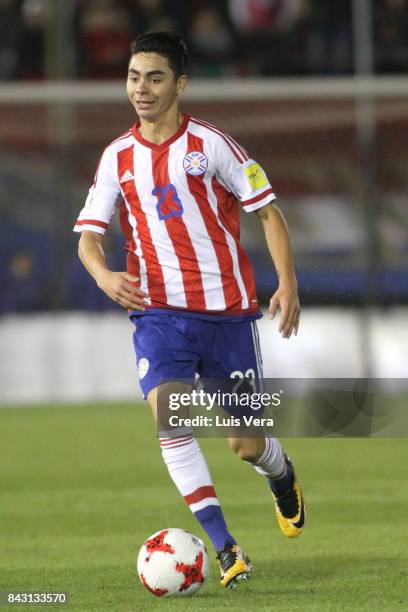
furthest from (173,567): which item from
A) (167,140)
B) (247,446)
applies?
(167,140)

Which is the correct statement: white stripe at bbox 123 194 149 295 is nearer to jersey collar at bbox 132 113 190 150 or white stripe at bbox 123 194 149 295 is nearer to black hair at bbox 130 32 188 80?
jersey collar at bbox 132 113 190 150

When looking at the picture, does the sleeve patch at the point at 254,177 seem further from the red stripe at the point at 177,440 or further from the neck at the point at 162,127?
the red stripe at the point at 177,440

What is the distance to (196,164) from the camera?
5.64 metres

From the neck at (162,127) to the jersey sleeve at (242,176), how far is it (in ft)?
0.69

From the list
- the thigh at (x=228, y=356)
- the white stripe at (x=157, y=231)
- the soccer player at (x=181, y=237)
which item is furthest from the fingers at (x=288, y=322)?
the white stripe at (x=157, y=231)

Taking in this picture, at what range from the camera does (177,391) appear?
18.2 ft

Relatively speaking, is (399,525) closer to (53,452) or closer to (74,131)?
(53,452)

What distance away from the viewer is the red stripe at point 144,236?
5.72 m

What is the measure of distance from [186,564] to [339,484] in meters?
3.95

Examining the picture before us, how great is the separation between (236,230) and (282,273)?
472 millimetres

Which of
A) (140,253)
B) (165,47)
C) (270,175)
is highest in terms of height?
(165,47)

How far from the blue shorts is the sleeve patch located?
58 cm

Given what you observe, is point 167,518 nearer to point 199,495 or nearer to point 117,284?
point 199,495

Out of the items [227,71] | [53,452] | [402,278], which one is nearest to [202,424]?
[53,452]
